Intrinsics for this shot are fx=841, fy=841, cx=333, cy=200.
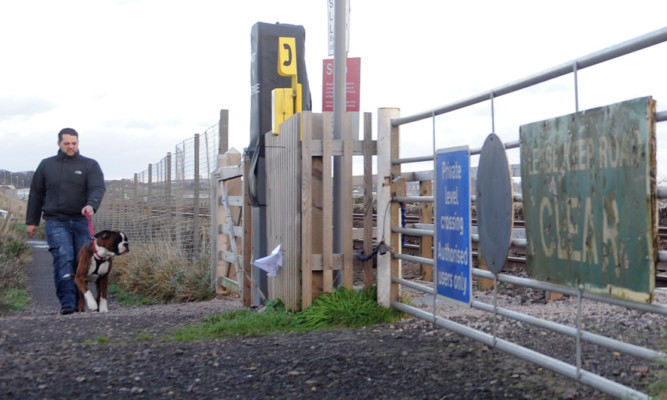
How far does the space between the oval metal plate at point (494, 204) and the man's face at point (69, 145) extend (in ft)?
19.6

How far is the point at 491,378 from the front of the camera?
182 inches

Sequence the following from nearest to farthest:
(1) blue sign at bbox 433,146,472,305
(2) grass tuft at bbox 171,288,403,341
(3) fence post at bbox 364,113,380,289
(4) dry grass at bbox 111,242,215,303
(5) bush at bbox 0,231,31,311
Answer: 1. (1) blue sign at bbox 433,146,472,305
2. (2) grass tuft at bbox 171,288,403,341
3. (3) fence post at bbox 364,113,380,289
4. (5) bush at bbox 0,231,31,311
5. (4) dry grass at bbox 111,242,215,303

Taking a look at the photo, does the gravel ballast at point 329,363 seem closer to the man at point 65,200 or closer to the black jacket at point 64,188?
the man at point 65,200

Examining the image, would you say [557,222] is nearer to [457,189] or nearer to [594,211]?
[594,211]

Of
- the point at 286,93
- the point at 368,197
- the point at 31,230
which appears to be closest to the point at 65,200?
the point at 31,230

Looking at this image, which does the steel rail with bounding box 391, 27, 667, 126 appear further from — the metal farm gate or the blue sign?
the blue sign

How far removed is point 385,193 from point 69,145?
443cm

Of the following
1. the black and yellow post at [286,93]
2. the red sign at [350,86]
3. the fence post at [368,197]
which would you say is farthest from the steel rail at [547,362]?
the red sign at [350,86]

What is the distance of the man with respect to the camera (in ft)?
31.6

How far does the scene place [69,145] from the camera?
31.7ft

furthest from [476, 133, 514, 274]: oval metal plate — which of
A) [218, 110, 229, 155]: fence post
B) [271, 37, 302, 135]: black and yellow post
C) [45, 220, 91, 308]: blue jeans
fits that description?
[218, 110, 229, 155]: fence post

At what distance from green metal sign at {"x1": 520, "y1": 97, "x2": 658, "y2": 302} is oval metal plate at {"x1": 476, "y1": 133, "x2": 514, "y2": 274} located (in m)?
0.26

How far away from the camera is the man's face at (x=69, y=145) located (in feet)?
31.7

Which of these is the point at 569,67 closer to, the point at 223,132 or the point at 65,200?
the point at 65,200
